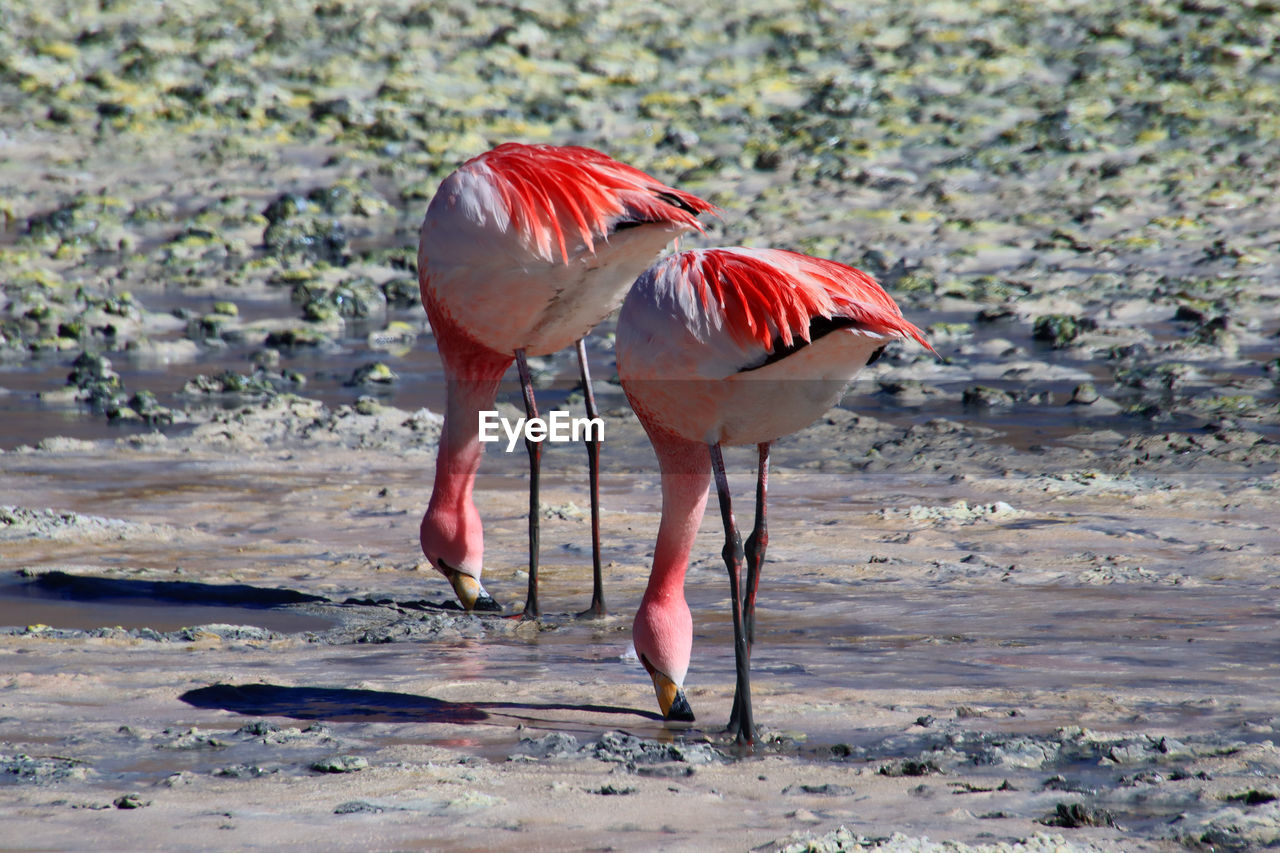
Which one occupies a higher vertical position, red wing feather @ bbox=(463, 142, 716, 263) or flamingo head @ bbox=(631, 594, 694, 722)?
red wing feather @ bbox=(463, 142, 716, 263)

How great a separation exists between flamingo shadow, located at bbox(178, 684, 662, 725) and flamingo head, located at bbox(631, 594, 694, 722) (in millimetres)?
97

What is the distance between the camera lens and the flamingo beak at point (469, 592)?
5.47 meters

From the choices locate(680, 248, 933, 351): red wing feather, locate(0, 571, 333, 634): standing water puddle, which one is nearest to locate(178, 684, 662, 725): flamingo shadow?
locate(0, 571, 333, 634): standing water puddle

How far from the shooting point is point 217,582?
5668 mm

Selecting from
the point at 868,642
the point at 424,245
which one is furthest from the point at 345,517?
the point at 868,642

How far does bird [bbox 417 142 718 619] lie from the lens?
5.15 metres

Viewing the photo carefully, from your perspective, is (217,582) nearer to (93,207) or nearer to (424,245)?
(424,245)

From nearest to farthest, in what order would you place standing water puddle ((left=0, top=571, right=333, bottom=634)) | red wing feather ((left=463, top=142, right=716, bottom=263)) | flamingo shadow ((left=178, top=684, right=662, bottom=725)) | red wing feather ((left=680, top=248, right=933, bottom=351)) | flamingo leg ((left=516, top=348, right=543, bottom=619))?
red wing feather ((left=680, top=248, right=933, bottom=351)) → flamingo shadow ((left=178, top=684, right=662, bottom=725)) → red wing feather ((left=463, top=142, right=716, bottom=263)) → standing water puddle ((left=0, top=571, right=333, bottom=634)) → flamingo leg ((left=516, top=348, right=543, bottom=619))

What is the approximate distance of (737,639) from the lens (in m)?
4.04

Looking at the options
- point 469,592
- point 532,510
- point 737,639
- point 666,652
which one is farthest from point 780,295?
point 469,592

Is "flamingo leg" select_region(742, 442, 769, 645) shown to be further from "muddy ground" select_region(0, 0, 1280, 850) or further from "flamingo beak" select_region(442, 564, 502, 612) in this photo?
"flamingo beak" select_region(442, 564, 502, 612)

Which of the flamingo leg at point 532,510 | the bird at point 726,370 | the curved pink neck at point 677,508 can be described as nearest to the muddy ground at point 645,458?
the flamingo leg at point 532,510

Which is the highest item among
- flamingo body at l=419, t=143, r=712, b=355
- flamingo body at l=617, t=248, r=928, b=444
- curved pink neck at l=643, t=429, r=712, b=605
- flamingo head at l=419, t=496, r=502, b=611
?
flamingo body at l=419, t=143, r=712, b=355

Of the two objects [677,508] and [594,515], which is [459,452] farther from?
[677,508]
